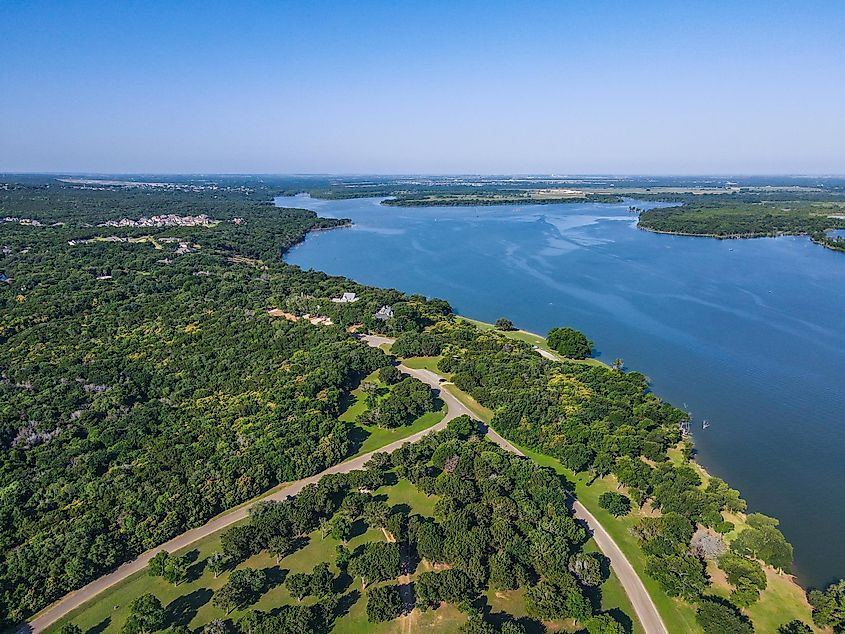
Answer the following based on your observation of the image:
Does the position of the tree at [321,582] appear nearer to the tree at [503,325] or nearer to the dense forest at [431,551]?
the dense forest at [431,551]

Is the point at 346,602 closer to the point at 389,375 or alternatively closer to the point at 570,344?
the point at 389,375

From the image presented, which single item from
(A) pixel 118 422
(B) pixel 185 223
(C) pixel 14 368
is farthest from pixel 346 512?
(B) pixel 185 223

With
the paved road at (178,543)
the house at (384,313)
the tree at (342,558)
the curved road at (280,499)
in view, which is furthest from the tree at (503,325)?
the tree at (342,558)

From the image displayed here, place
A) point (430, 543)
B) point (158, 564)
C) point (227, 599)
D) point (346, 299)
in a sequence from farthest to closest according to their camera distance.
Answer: point (346, 299) → point (430, 543) → point (158, 564) → point (227, 599)

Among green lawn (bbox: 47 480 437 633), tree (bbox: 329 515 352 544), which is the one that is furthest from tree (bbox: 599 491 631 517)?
tree (bbox: 329 515 352 544)

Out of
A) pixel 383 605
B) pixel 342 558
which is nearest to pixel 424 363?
pixel 342 558

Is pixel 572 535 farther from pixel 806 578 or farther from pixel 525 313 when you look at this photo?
pixel 525 313
